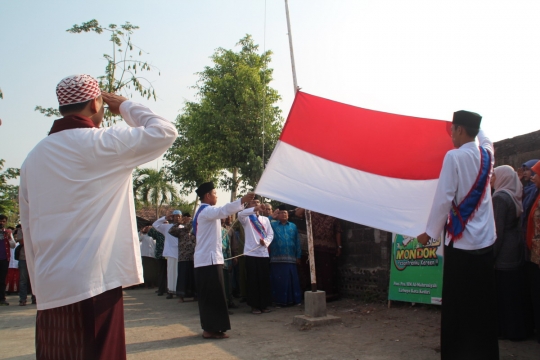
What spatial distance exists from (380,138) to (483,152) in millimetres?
1330

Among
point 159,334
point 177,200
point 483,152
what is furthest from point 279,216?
point 177,200

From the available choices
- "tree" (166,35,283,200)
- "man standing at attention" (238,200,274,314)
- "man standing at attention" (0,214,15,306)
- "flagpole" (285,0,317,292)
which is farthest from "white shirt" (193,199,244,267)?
"tree" (166,35,283,200)

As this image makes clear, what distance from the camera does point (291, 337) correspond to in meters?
6.07

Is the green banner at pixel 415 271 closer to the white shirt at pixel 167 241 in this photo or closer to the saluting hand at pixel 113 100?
the saluting hand at pixel 113 100

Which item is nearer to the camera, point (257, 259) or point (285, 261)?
point (257, 259)

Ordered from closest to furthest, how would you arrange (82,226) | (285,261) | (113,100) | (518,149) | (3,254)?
1. (82,226)
2. (113,100)
3. (518,149)
4. (285,261)
5. (3,254)

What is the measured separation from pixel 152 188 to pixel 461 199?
112 ft

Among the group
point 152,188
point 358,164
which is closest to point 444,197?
point 358,164

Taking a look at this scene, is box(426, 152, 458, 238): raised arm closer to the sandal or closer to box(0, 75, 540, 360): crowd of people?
box(0, 75, 540, 360): crowd of people

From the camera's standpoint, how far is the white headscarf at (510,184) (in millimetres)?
5066

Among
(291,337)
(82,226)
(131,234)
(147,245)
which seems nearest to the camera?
(82,226)

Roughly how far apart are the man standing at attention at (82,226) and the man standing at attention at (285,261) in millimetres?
7027

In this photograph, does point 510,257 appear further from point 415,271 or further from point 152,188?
point 152,188

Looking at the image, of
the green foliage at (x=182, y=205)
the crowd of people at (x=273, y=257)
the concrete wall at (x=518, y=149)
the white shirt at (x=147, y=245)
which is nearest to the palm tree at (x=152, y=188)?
the green foliage at (x=182, y=205)
